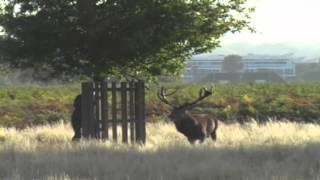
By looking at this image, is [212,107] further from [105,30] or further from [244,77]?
[244,77]

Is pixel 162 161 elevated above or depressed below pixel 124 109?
below

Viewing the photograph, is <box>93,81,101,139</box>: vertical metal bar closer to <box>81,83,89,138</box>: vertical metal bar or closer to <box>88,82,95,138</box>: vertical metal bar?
<box>88,82,95,138</box>: vertical metal bar

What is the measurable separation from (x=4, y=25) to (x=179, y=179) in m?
7.82

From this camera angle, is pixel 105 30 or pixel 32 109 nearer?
pixel 105 30

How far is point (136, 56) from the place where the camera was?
17375mm

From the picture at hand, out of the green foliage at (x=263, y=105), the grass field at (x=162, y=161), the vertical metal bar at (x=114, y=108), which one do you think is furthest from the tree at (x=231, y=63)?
the grass field at (x=162, y=161)

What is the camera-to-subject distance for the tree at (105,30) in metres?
16.6

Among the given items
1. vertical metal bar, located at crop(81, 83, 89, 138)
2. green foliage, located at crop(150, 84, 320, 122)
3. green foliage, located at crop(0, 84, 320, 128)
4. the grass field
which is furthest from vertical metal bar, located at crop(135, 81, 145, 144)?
green foliage, located at crop(150, 84, 320, 122)

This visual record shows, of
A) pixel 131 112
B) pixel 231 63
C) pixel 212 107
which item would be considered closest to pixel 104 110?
pixel 131 112

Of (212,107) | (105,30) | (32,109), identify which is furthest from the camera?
(212,107)

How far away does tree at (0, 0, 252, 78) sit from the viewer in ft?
54.4

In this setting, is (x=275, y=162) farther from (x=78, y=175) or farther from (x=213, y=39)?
(x=213, y=39)

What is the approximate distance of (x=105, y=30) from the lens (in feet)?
54.7

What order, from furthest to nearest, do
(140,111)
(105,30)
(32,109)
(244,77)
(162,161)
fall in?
(244,77), (32,109), (140,111), (105,30), (162,161)
